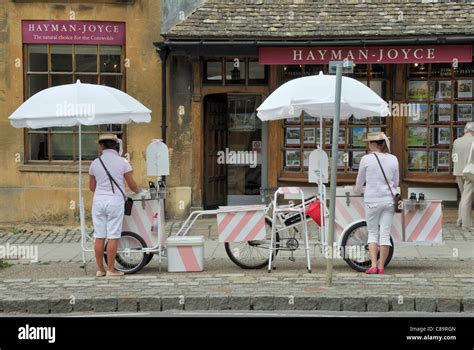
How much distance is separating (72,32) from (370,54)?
5615 millimetres

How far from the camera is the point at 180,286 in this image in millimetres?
9352

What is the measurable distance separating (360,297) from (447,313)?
0.91 meters

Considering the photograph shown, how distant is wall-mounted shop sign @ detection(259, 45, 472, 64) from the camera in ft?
46.8

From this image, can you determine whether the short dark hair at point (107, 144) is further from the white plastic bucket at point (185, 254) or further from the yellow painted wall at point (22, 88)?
the yellow painted wall at point (22, 88)

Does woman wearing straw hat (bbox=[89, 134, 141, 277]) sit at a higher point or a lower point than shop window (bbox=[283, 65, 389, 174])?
lower

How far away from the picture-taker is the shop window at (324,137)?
50.6 ft

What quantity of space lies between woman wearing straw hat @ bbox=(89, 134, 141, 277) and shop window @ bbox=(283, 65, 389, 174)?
5.96 meters

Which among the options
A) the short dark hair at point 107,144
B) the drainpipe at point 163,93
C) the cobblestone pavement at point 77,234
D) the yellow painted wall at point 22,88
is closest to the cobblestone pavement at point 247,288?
the short dark hair at point 107,144

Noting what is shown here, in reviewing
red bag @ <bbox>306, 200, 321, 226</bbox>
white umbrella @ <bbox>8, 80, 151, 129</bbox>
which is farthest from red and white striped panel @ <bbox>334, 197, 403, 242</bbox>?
white umbrella @ <bbox>8, 80, 151, 129</bbox>

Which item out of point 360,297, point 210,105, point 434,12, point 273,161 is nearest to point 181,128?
point 210,105

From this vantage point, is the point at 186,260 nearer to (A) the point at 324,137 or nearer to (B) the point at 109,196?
(B) the point at 109,196

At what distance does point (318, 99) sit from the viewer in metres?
10.1

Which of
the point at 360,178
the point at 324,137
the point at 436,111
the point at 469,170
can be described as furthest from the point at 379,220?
the point at 436,111

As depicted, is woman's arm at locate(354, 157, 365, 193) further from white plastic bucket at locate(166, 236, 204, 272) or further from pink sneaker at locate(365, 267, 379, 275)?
white plastic bucket at locate(166, 236, 204, 272)
